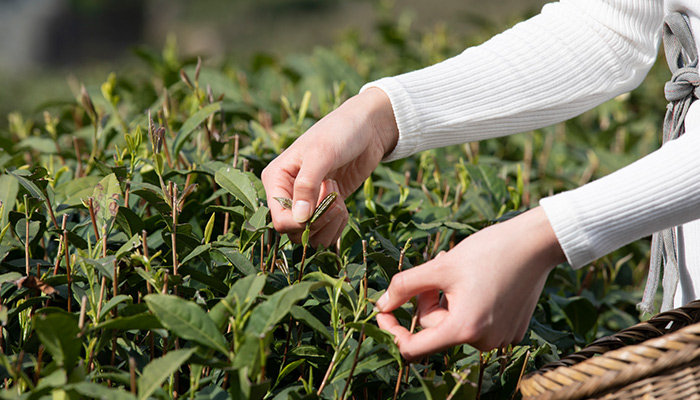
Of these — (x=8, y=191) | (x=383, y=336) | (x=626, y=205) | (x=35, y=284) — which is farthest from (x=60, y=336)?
(x=626, y=205)

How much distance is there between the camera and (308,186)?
1.18 m

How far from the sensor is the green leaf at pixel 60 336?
893 mm

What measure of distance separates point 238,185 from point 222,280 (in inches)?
7.9

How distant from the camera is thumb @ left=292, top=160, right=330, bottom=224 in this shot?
117 centimetres

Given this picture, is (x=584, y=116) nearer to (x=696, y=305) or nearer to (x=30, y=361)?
(x=696, y=305)

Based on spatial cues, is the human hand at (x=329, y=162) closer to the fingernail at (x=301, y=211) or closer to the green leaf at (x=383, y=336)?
the fingernail at (x=301, y=211)

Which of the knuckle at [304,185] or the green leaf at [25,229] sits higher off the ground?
the knuckle at [304,185]

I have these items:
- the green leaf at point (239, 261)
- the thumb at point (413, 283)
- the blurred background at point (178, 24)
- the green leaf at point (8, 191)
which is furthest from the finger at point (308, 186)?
the blurred background at point (178, 24)

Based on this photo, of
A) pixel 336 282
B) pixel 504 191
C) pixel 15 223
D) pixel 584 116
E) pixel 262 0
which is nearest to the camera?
pixel 336 282

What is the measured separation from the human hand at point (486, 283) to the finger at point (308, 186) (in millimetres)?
233

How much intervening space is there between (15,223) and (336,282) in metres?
0.68

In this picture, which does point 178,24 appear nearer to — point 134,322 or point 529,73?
point 529,73

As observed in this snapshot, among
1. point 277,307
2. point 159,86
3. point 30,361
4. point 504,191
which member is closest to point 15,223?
point 30,361

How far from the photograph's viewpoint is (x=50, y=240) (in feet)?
4.90
